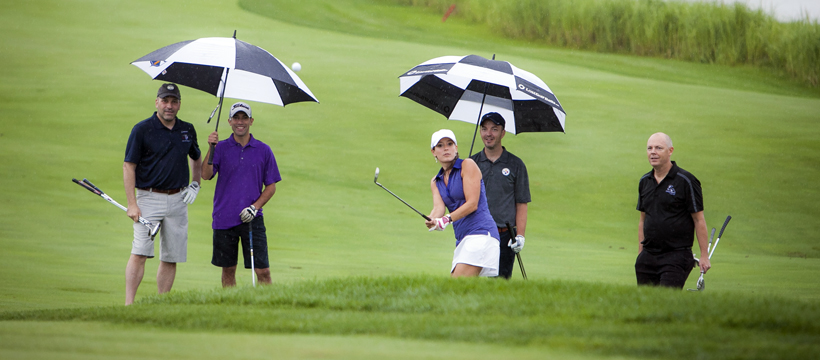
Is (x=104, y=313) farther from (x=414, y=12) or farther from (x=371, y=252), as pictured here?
(x=414, y=12)

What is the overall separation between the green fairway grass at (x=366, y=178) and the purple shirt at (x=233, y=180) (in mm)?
635

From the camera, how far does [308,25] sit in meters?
25.1

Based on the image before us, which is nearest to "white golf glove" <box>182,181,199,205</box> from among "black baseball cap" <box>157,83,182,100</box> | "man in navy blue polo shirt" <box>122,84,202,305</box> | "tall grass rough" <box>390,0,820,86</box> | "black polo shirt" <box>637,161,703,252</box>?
"man in navy blue polo shirt" <box>122,84,202,305</box>

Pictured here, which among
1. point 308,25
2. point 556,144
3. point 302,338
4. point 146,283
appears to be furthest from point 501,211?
point 308,25

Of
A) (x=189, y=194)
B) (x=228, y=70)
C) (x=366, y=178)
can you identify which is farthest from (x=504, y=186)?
(x=366, y=178)

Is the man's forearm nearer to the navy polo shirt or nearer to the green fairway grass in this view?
the green fairway grass

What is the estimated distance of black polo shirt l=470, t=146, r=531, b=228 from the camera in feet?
17.9

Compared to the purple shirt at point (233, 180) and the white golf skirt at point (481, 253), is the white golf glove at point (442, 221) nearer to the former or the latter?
the white golf skirt at point (481, 253)

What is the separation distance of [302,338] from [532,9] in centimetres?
2385

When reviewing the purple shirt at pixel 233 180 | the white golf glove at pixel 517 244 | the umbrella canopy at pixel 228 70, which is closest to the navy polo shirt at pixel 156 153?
the purple shirt at pixel 233 180

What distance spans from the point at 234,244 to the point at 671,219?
305cm

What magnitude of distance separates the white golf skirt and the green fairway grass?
157 mm

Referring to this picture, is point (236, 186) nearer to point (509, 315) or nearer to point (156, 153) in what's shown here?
point (156, 153)

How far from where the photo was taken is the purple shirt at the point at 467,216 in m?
4.86
